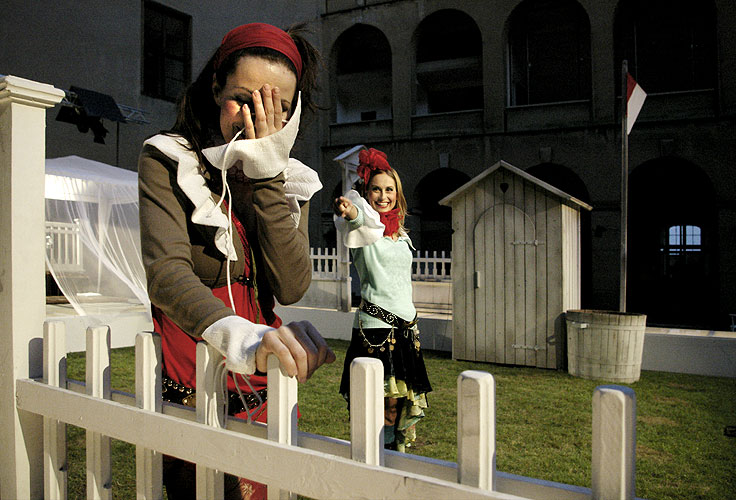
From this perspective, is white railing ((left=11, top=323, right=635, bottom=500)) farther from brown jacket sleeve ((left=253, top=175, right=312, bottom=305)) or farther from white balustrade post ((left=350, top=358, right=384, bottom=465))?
brown jacket sleeve ((left=253, top=175, right=312, bottom=305))

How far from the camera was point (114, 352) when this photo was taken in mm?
7117

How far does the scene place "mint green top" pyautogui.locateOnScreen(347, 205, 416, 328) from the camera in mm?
3352

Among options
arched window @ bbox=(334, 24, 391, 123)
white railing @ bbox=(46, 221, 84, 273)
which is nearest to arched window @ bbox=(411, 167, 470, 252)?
arched window @ bbox=(334, 24, 391, 123)

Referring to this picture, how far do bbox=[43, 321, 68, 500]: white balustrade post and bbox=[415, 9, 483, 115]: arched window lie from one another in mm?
16902

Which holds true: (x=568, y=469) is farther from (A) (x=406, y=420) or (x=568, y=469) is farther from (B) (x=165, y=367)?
(B) (x=165, y=367)

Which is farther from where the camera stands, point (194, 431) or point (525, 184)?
point (525, 184)

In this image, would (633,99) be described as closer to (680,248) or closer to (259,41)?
(259,41)

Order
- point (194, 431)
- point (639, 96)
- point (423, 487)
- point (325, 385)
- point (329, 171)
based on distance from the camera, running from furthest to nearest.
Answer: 1. point (329, 171)
2. point (639, 96)
3. point (325, 385)
4. point (194, 431)
5. point (423, 487)

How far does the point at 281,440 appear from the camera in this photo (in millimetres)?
1052

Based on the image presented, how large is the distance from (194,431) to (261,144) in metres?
0.66

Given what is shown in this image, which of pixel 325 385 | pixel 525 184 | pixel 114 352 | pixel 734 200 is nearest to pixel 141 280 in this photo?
pixel 114 352

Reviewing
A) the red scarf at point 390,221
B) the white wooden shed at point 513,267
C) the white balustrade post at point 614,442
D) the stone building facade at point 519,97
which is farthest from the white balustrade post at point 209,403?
the stone building facade at point 519,97

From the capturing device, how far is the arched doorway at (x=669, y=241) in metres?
15.8

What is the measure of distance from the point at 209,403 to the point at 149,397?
23 centimetres
